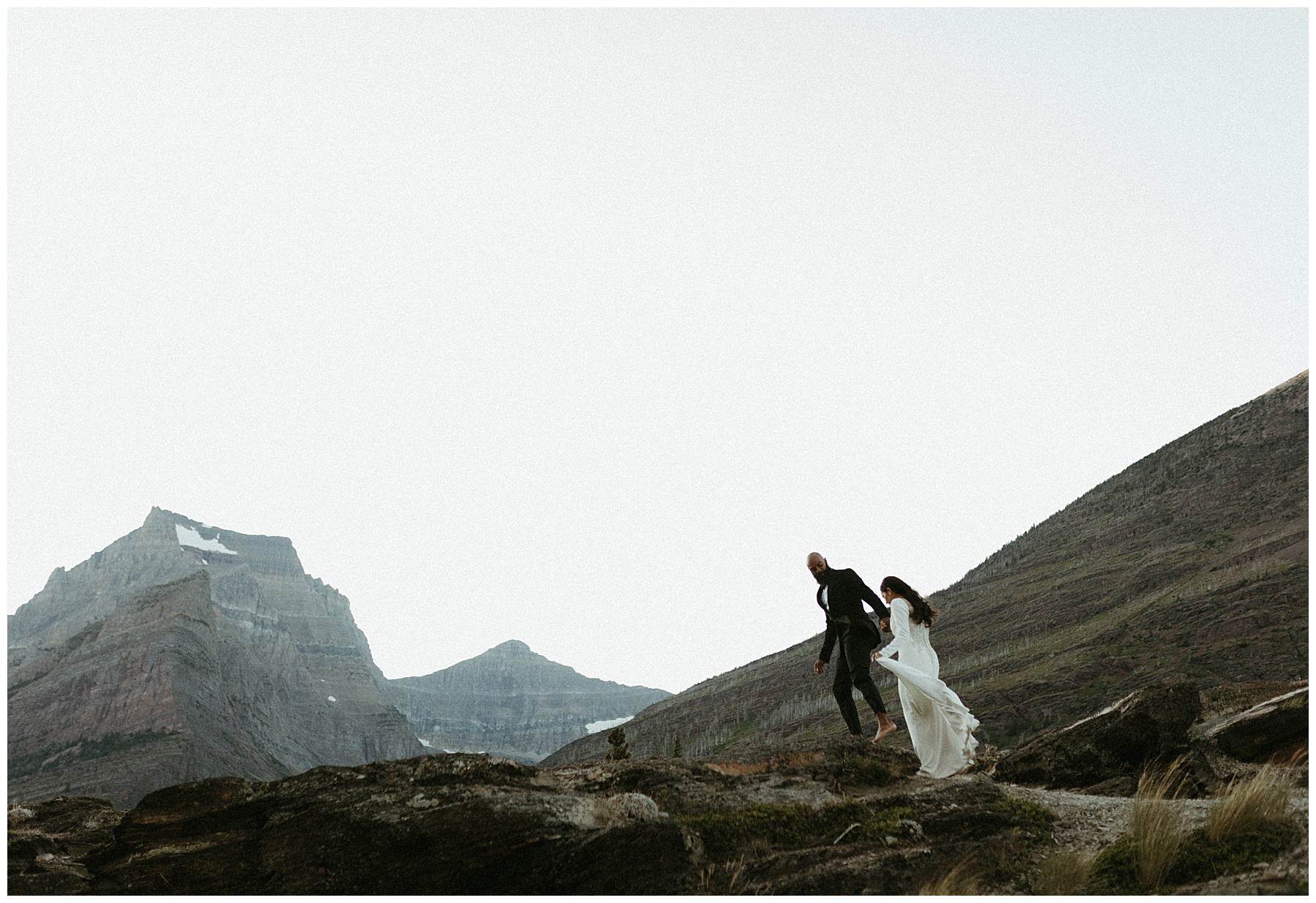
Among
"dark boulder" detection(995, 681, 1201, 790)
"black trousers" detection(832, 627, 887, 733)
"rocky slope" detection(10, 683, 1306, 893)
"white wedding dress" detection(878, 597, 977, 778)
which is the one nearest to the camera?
"rocky slope" detection(10, 683, 1306, 893)

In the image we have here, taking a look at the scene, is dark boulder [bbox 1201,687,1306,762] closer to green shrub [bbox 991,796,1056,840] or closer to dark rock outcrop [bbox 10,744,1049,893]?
green shrub [bbox 991,796,1056,840]

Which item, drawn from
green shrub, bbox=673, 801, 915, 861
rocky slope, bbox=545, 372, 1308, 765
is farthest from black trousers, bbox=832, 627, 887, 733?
rocky slope, bbox=545, 372, 1308, 765

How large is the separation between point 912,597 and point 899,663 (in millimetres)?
1061

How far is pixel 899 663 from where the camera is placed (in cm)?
1161

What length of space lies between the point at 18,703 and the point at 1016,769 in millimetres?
230018

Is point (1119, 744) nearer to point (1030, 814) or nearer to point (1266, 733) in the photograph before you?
point (1266, 733)

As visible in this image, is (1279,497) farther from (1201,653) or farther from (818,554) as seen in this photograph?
(818,554)

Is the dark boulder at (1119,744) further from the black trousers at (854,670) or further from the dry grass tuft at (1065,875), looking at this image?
the dry grass tuft at (1065,875)

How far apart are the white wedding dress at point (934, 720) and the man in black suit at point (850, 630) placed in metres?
0.38

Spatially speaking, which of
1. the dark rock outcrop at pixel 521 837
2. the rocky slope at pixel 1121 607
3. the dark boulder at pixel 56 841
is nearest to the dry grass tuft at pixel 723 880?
the dark rock outcrop at pixel 521 837

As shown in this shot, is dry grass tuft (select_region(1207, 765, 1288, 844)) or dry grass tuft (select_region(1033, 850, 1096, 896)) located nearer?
dry grass tuft (select_region(1033, 850, 1096, 896))

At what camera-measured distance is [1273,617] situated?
5572cm

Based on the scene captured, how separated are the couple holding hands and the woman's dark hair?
0.01 m

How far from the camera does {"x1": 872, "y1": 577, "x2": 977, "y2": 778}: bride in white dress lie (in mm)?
11242
